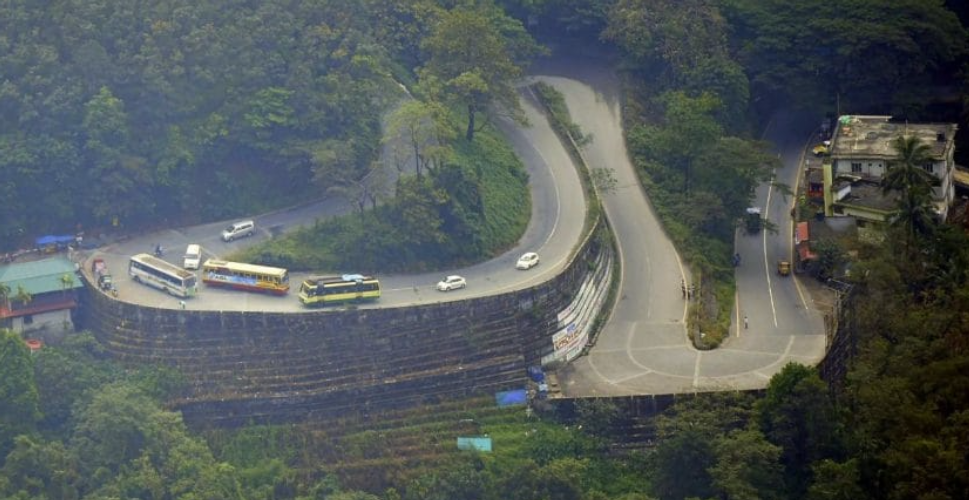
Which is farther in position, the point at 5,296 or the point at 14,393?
the point at 5,296

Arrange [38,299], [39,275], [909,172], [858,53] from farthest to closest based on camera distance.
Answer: [858,53] → [39,275] → [909,172] → [38,299]

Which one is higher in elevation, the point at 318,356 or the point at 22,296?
the point at 22,296

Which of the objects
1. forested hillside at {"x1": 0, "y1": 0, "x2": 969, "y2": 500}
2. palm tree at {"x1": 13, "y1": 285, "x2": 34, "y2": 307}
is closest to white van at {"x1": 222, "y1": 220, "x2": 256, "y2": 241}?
forested hillside at {"x1": 0, "y1": 0, "x2": 969, "y2": 500}

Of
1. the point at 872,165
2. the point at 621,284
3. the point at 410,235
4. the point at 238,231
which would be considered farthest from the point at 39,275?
the point at 872,165

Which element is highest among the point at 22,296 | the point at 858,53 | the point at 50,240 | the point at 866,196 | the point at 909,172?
the point at 858,53

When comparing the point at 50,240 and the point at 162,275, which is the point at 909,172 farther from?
the point at 50,240

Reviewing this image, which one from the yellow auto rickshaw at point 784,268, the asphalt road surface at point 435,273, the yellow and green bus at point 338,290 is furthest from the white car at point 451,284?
the yellow auto rickshaw at point 784,268

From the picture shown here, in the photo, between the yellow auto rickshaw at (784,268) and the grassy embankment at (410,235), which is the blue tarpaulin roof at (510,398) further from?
the yellow auto rickshaw at (784,268)
